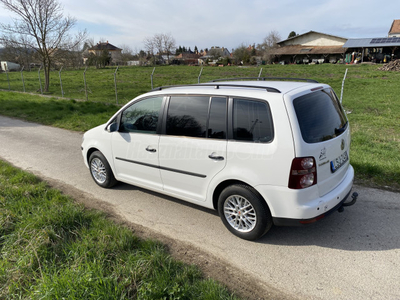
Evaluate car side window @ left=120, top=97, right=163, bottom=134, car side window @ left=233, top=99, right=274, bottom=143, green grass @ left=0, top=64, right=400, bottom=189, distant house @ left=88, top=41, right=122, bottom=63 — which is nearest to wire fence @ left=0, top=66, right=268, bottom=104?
green grass @ left=0, top=64, right=400, bottom=189

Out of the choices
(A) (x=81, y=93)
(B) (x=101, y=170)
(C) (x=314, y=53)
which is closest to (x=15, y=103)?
(A) (x=81, y=93)

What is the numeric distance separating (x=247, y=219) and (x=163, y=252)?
1.03 metres

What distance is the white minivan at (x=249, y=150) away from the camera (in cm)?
305

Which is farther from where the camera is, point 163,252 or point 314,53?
point 314,53

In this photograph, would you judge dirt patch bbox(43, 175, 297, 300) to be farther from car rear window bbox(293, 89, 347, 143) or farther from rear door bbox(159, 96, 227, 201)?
car rear window bbox(293, 89, 347, 143)

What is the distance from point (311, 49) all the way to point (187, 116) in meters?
58.6

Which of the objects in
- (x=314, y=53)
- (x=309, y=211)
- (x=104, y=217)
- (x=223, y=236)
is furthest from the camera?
(x=314, y=53)

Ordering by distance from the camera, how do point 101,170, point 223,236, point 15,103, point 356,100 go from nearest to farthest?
point 223,236, point 101,170, point 356,100, point 15,103

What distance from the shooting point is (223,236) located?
11.9 ft

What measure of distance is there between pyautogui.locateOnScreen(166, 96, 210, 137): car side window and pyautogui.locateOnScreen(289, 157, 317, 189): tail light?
1.19 metres

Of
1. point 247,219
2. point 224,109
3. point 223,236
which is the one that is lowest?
point 223,236

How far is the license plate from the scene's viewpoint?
3310mm

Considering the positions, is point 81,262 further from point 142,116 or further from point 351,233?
point 351,233

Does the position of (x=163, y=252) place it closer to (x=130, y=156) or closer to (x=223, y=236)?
(x=223, y=236)
